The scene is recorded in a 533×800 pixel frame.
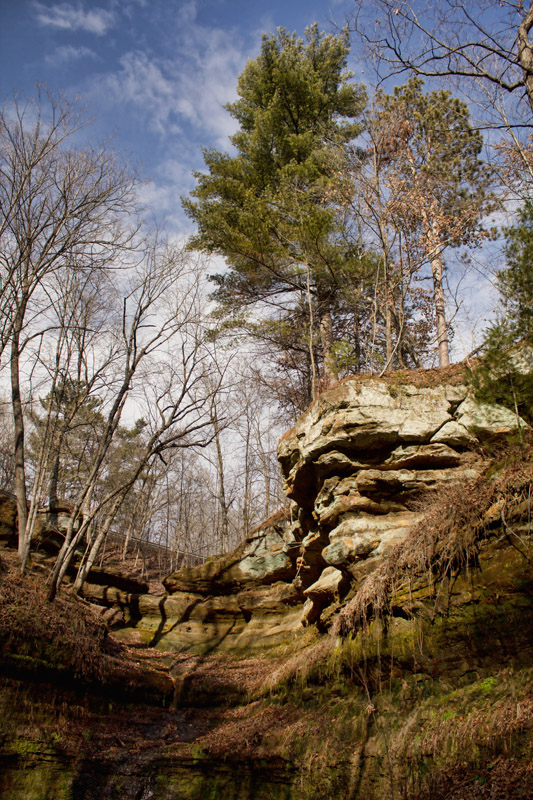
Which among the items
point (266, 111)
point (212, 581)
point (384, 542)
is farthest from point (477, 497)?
point (266, 111)

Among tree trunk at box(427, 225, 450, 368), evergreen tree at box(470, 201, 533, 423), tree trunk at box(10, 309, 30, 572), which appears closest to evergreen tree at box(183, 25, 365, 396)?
tree trunk at box(427, 225, 450, 368)

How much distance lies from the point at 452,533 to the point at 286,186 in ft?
37.3

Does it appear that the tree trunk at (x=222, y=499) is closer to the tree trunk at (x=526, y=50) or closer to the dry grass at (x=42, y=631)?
the dry grass at (x=42, y=631)

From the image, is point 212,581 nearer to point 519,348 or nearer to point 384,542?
point 384,542

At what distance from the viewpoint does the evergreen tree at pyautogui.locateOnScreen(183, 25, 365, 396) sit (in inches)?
522

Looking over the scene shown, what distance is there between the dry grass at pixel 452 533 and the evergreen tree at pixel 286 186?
5.98 m

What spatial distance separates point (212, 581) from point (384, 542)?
329 inches

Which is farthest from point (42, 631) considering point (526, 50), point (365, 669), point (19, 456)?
point (526, 50)

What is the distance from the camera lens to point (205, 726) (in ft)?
28.9

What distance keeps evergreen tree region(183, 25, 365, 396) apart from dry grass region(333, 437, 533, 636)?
19.6 feet

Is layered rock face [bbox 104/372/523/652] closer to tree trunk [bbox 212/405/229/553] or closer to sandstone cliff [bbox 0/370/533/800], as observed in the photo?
sandstone cliff [bbox 0/370/533/800]

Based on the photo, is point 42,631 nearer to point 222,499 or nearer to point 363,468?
point 363,468

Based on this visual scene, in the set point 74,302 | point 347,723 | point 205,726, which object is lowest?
point 205,726

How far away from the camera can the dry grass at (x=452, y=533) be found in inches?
221
